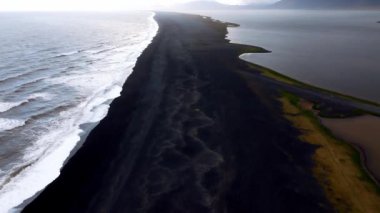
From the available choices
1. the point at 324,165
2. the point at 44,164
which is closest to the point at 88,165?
the point at 44,164

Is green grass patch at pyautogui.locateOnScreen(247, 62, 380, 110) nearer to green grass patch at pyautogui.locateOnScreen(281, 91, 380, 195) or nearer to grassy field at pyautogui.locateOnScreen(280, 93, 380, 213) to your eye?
green grass patch at pyautogui.locateOnScreen(281, 91, 380, 195)

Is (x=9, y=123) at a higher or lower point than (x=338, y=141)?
lower

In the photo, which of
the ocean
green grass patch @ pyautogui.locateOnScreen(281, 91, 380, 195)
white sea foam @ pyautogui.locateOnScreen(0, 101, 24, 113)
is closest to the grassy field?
green grass patch @ pyautogui.locateOnScreen(281, 91, 380, 195)

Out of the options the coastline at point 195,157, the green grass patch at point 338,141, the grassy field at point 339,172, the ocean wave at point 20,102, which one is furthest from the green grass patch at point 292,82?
the ocean wave at point 20,102

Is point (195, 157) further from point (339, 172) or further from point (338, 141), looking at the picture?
point (338, 141)

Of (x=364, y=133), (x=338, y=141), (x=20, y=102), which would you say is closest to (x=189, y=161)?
(x=338, y=141)

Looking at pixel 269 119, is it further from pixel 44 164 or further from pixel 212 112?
pixel 44 164
